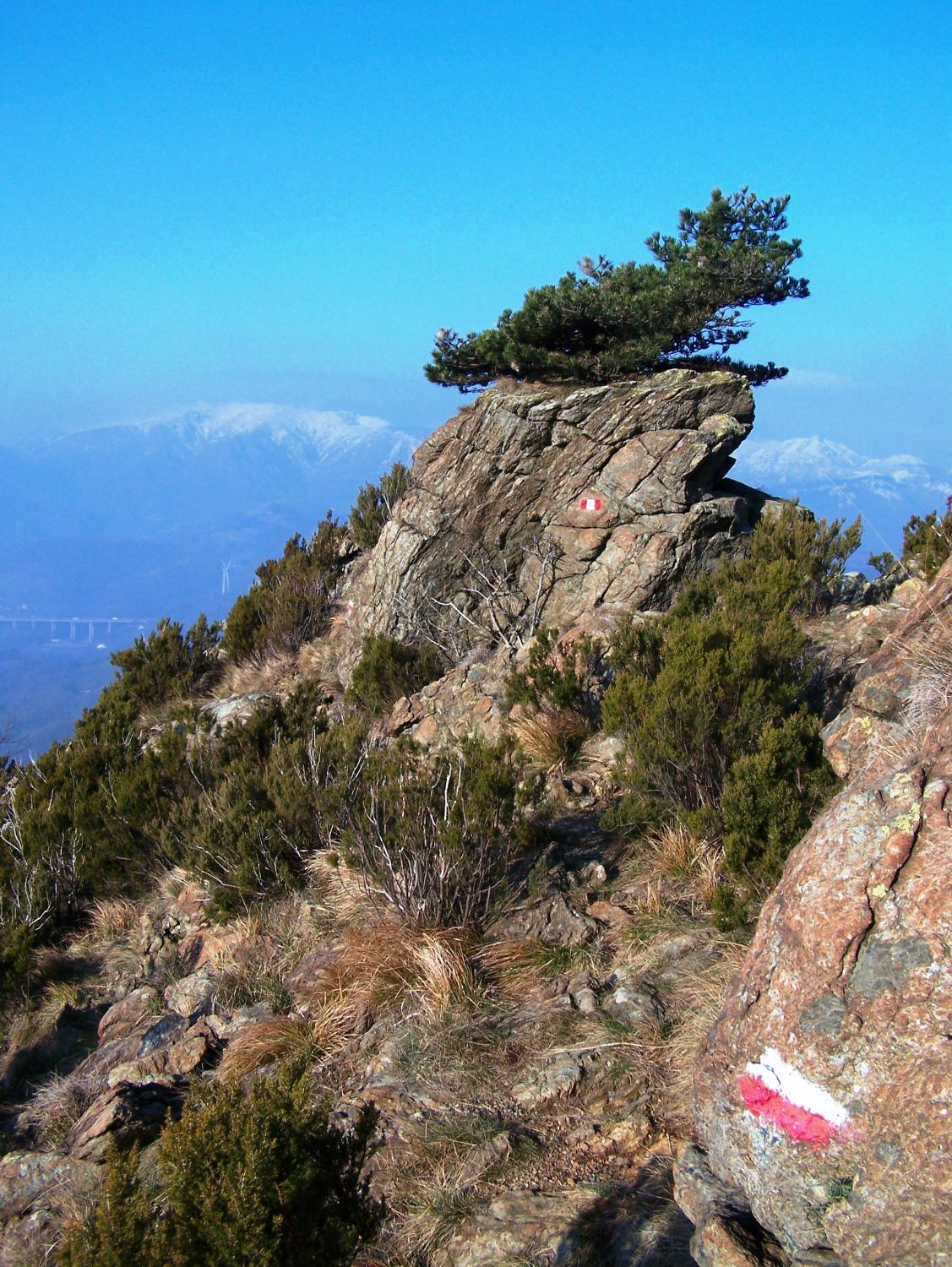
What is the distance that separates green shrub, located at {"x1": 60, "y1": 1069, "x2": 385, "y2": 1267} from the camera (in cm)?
246

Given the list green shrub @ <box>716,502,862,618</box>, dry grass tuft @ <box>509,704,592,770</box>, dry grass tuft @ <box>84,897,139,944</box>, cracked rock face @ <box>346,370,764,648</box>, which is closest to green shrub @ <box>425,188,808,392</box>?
cracked rock face @ <box>346,370,764,648</box>

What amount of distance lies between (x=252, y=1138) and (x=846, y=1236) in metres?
1.71

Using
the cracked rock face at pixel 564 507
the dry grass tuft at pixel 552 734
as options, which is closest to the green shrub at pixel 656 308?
the cracked rock face at pixel 564 507

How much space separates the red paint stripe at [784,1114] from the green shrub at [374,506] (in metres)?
12.4

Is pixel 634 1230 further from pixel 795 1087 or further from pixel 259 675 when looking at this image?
pixel 259 675

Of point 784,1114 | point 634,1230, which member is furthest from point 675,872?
point 784,1114

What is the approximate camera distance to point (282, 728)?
369 inches

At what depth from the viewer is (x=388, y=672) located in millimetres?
10781

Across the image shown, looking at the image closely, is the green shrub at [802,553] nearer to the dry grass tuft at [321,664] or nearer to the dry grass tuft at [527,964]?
the dry grass tuft at [527,964]

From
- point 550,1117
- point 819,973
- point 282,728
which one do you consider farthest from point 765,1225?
point 282,728

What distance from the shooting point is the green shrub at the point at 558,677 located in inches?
307

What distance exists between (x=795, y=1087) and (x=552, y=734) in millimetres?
5051

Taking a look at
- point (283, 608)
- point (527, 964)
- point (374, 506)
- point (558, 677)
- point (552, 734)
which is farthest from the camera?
point (374, 506)

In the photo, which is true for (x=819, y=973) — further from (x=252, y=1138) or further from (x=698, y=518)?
(x=698, y=518)
